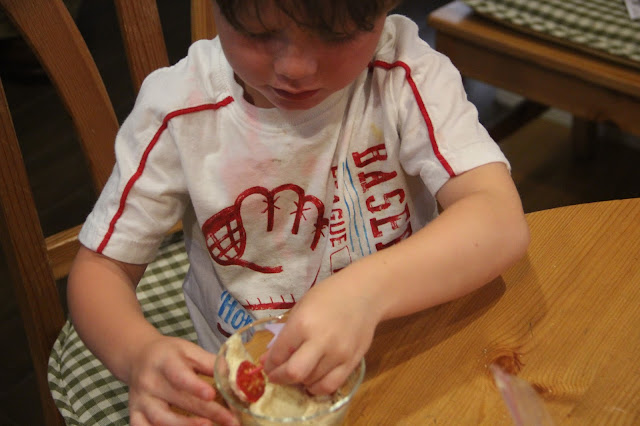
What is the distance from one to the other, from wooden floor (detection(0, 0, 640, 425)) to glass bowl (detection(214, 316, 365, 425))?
4.28ft

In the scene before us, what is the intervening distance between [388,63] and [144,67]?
1.30 feet

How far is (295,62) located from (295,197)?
0.27 meters

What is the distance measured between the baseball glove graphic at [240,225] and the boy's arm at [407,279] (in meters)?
0.17

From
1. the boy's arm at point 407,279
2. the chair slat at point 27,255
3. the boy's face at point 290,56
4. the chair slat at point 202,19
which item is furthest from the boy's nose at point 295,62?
the chair slat at point 202,19

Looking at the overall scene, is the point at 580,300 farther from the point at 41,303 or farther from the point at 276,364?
the point at 41,303

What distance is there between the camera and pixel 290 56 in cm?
68

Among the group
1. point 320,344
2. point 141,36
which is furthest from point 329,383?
point 141,36

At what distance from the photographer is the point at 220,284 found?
100cm

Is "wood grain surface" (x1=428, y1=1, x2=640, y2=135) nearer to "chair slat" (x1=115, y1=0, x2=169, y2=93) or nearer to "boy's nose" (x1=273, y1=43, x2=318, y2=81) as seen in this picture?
"chair slat" (x1=115, y1=0, x2=169, y2=93)

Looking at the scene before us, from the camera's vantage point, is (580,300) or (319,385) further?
(580,300)

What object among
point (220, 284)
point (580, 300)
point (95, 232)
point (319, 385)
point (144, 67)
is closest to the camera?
point (319, 385)

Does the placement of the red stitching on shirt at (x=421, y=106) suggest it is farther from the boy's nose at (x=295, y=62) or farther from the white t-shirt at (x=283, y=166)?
the boy's nose at (x=295, y=62)

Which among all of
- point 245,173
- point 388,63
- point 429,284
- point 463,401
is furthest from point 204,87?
point 463,401

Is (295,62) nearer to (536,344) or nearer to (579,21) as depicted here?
(536,344)
